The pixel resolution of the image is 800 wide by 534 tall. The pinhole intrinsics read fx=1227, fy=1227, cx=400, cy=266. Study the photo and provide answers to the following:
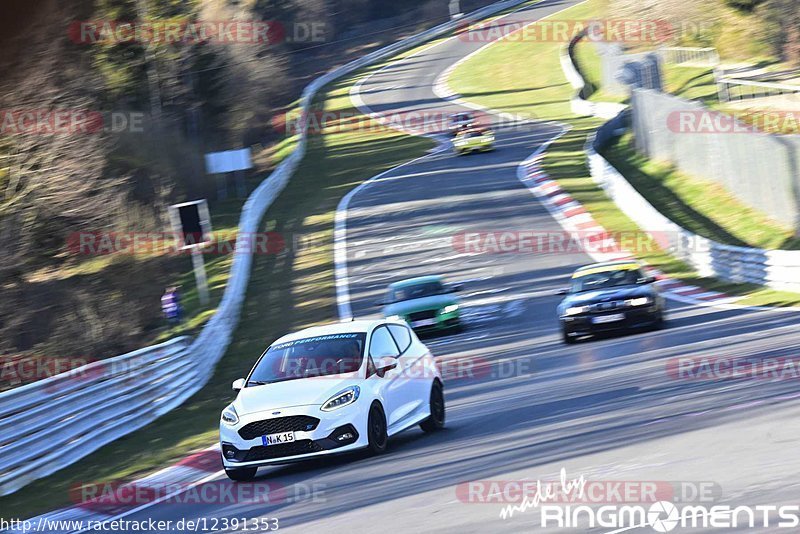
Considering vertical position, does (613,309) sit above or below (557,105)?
above

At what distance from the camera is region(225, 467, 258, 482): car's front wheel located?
12.1 metres

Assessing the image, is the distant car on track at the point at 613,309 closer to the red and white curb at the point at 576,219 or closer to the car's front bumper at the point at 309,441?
the red and white curb at the point at 576,219

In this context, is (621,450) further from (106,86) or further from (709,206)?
(106,86)

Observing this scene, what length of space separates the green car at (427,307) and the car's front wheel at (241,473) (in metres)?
A: 12.9

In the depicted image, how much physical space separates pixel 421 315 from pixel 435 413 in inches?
446

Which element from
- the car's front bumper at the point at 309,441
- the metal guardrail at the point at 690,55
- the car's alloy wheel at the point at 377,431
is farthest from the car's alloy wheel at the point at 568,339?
the metal guardrail at the point at 690,55

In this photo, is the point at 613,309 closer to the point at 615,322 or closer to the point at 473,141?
the point at 615,322

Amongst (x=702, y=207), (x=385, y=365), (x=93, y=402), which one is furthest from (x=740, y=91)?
(x=385, y=365)

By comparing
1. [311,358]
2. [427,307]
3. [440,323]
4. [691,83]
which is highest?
[311,358]

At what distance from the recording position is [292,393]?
40.0 ft

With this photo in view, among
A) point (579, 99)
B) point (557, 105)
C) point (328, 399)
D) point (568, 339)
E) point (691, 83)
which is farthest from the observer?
point (557, 105)

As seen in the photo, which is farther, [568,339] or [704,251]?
[704,251]

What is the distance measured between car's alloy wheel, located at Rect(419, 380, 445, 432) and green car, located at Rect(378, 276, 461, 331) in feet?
35.6

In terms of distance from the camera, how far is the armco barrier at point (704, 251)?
958 inches
